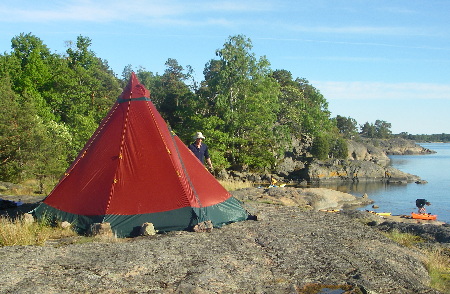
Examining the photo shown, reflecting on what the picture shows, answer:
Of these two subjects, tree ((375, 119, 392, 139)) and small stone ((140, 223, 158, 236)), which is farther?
tree ((375, 119, 392, 139))

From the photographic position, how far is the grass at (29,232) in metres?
8.28

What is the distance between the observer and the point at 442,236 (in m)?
10.7

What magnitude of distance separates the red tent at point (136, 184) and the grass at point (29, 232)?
37 centimetres

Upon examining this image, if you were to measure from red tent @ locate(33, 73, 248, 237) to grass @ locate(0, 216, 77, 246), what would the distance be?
37 cm

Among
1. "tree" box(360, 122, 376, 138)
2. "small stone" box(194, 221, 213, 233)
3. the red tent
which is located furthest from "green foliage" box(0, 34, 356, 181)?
"tree" box(360, 122, 376, 138)

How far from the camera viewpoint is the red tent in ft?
32.0

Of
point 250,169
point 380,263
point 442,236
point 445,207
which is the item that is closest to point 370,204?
point 445,207

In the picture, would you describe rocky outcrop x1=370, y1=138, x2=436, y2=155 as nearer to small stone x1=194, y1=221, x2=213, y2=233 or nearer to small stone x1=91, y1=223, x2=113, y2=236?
small stone x1=194, y1=221, x2=213, y2=233

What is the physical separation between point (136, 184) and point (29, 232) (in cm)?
241

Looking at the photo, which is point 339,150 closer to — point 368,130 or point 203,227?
point 203,227

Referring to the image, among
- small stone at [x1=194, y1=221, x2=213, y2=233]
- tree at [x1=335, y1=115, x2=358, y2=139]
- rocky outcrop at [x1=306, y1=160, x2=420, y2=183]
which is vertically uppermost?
tree at [x1=335, y1=115, x2=358, y2=139]

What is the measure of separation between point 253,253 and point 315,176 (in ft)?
134

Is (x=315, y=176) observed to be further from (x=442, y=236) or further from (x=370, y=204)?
(x=442, y=236)

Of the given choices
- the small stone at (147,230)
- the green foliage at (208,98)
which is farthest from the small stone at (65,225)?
the green foliage at (208,98)
